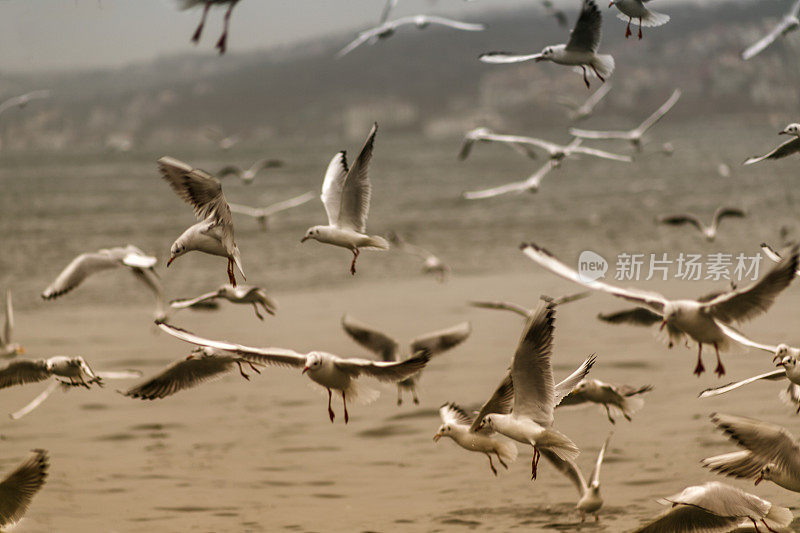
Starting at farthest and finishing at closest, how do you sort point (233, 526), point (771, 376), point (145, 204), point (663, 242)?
point (145, 204), point (663, 242), point (233, 526), point (771, 376)

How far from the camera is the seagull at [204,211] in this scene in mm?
5484

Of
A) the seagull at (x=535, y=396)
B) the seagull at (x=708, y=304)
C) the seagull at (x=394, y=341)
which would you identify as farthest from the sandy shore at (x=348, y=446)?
the seagull at (x=535, y=396)

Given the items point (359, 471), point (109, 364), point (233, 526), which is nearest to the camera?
point (233, 526)

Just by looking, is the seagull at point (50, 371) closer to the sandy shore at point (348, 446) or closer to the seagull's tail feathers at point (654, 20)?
the sandy shore at point (348, 446)

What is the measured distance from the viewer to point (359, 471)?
9.22 m

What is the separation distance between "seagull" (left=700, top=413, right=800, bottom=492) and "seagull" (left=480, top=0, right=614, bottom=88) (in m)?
2.38

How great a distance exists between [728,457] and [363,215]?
2.38 m

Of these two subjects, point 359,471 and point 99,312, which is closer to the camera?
point 359,471

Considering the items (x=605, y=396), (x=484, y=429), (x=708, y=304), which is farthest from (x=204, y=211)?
(x=605, y=396)

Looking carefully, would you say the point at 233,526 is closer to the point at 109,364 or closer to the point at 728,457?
the point at 728,457

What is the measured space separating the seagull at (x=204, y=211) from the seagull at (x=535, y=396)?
1441 mm

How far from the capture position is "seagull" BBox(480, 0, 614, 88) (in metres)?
6.90

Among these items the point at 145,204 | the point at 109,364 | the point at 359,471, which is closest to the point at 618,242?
the point at 109,364

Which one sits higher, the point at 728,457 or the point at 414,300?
the point at 728,457
